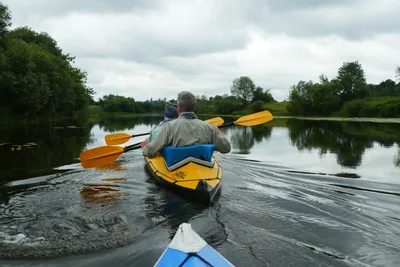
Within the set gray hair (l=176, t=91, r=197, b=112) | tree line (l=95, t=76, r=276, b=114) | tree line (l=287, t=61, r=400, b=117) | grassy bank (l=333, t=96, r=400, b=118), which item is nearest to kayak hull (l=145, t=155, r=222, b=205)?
gray hair (l=176, t=91, r=197, b=112)

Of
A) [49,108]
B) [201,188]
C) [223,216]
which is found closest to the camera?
[223,216]

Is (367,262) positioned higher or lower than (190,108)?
lower

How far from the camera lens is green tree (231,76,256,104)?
100 m

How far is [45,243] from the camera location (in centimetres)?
373

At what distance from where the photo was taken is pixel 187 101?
19.1 feet

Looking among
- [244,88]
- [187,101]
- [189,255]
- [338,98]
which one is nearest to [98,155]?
[187,101]

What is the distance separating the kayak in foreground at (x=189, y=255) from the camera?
237cm

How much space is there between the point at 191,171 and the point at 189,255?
315 cm

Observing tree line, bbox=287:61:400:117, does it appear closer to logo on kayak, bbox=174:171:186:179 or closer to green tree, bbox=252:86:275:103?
green tree, bbox=252:86:275:103

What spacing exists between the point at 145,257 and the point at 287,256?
4.92 ft

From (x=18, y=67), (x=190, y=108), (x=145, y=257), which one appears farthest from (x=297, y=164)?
(x=18, y=67)

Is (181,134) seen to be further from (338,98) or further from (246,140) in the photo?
(338,98)

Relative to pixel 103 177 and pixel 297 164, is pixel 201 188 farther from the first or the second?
pixel 297 164

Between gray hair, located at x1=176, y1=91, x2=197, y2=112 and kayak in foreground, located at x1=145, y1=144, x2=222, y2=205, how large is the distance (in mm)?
738
